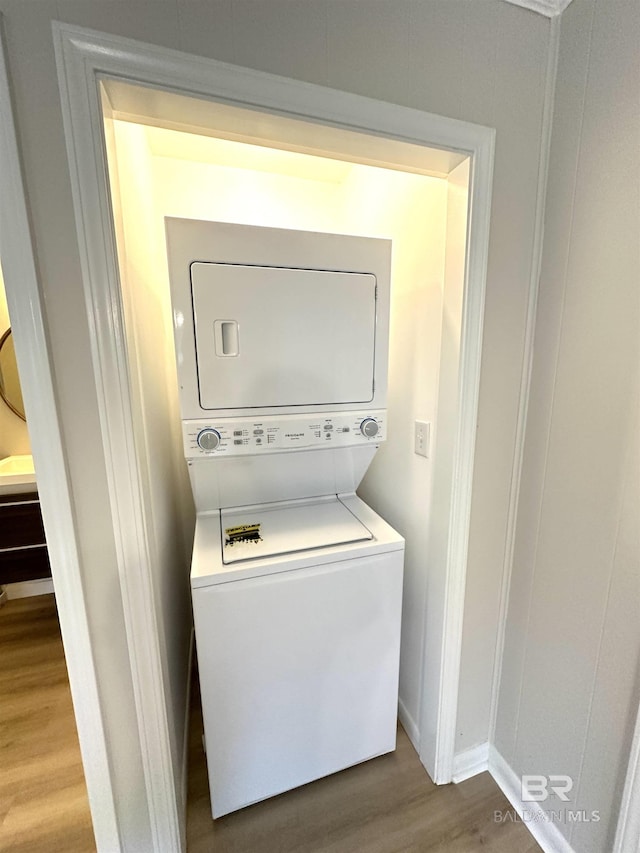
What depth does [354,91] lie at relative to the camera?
0.91 metres

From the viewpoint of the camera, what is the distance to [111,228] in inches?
32.1

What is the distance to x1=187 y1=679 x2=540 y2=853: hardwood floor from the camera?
125cm

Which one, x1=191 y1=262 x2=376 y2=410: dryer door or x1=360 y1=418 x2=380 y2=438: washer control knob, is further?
x1=360 y1=418 x2=380 y2=438: washer control knob

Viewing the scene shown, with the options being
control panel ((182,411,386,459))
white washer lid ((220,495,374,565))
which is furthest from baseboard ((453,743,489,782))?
control panel ((182,411,386,459))

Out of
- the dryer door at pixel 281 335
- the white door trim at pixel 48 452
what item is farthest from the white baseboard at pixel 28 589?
the dryer door at pixel 281 335

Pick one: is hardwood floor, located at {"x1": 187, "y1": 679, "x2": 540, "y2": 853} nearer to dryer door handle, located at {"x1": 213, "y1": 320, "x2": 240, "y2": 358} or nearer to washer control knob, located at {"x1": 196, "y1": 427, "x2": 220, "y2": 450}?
washer control knob, located at {"x1": 196, "y1": 427, "x2": 220, "y2": 450}

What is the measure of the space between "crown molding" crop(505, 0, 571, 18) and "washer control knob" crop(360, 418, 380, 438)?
1.24 metres

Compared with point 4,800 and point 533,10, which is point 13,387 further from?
point 533,10

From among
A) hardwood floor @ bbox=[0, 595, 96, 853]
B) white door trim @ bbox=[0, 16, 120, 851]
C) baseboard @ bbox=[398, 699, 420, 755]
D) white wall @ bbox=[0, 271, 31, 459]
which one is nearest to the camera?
white door trim @ bbox=[0, 16, 120, 851]

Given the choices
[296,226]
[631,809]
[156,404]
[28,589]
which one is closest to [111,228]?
[156,404]

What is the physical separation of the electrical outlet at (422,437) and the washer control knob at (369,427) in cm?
19

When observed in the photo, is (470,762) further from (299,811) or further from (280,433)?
(280,433)

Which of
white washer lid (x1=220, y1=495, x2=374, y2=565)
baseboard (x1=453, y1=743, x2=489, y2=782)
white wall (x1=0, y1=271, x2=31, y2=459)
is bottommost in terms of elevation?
baseboard (x1=453, y1=743, x2=489, y2=782)

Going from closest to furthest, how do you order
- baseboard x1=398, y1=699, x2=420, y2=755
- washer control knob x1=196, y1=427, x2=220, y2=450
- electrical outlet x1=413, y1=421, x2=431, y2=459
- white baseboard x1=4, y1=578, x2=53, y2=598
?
1. washer control knob x1=196, y1=427, x2=220, y2=450
2. electrical outlet x1=413, y1=421, x2=431, y2=459
3. baseboard x1=398, y1=699, x2=420, y2=755
4. white baseboard x1=4, y1=578, x2=53, y2=598
